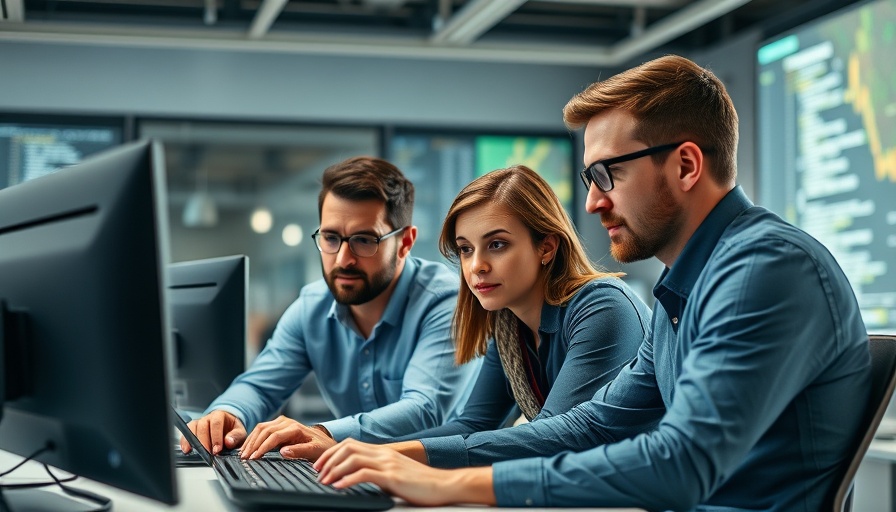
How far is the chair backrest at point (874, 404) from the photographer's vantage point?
1.21 m

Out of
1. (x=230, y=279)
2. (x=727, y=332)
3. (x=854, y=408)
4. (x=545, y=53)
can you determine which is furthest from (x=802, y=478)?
(x=545, y=53)

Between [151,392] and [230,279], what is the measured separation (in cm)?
103

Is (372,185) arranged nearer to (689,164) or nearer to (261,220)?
(689,164)

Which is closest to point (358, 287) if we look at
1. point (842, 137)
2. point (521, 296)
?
point (521, 296)

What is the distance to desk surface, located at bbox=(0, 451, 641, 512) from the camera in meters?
1.11

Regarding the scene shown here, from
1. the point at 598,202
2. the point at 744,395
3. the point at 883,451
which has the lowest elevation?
the point at 883,451

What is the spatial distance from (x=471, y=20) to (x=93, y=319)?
3.61 metres

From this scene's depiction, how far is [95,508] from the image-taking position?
1.14 meters

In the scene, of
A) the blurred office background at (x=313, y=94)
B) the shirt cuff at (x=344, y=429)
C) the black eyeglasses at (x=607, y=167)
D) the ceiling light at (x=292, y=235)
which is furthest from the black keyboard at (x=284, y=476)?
the ceiling light at (x=292, y=235)

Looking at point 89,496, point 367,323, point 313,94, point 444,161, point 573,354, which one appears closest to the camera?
point 89,496

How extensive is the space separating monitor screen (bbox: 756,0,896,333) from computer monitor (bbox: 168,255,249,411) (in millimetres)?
2785

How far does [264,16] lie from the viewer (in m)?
4.36

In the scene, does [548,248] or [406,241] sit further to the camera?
[406,241]

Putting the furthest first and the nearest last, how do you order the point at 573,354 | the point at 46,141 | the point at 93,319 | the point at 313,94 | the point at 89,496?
the point at 313,94
the point at 46,141
the point at 573,354
the point at 89,496
the point at 93,319
